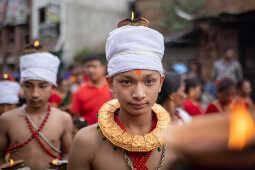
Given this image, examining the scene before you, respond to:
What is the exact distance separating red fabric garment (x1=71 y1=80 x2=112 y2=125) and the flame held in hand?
16.5 ft

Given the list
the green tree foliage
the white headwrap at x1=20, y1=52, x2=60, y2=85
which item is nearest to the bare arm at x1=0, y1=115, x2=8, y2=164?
the white headwrap at x1=20, y1=52, x2=60, y2=85

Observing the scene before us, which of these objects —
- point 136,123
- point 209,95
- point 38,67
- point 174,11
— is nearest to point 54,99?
point 38,67

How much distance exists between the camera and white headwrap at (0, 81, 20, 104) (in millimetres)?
4781

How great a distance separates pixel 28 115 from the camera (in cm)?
383

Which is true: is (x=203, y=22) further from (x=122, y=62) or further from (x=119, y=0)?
(x=119, y=0)

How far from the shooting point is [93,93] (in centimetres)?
588

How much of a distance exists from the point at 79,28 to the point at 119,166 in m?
21.7

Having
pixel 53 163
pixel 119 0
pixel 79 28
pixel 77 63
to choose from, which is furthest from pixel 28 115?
pixel 119 0

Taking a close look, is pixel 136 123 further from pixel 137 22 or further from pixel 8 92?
pixel 8 92

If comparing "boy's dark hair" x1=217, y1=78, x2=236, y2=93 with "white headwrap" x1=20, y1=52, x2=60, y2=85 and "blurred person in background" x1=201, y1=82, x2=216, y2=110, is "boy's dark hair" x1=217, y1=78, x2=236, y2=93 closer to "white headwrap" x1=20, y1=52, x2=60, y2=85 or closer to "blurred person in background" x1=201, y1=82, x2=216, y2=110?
"white headwrap" x1=20, y1=52, x2=60, y2=85

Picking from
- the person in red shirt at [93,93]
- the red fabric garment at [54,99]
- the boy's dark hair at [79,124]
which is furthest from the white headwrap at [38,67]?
the red fabric garment at [54,99]

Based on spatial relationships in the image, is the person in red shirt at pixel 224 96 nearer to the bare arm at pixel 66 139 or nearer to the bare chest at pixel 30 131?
the bare arm at pixel 66 139

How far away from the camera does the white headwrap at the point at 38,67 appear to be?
3748 millimetres

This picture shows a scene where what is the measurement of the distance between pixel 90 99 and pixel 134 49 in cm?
379
